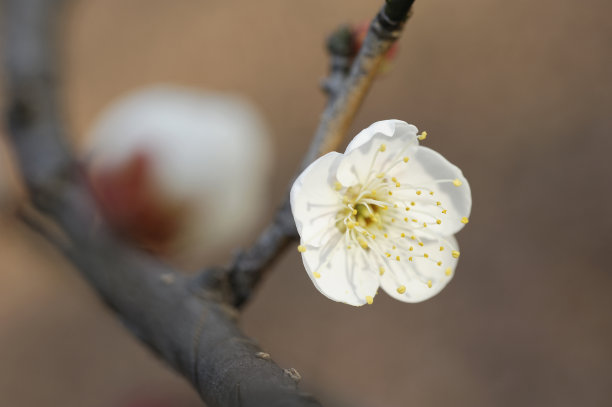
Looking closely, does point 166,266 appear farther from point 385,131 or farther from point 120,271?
point 385,131

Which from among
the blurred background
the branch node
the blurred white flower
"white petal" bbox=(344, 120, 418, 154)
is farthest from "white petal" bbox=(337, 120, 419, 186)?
the blurred background

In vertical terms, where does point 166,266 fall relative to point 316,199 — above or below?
below

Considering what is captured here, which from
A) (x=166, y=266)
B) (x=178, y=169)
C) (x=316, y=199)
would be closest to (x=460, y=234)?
(x=178, y=169)

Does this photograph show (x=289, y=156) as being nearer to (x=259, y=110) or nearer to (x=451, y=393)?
(x=259, y=110)

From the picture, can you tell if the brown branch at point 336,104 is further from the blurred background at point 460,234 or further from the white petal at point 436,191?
Result: the blurred background at point 460,234

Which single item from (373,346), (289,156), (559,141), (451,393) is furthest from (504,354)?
(289,156)

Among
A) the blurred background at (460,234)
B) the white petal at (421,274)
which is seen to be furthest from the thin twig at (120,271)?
the blurred background at (460,234)
